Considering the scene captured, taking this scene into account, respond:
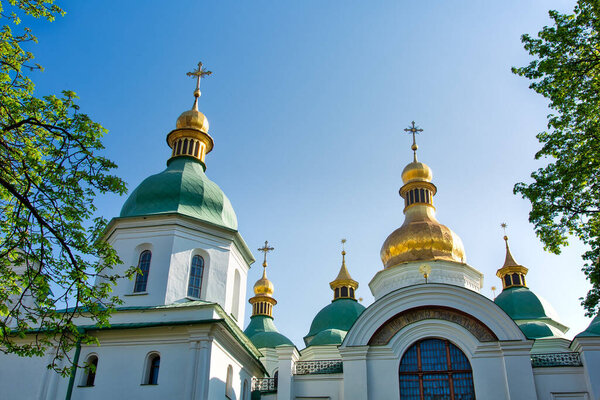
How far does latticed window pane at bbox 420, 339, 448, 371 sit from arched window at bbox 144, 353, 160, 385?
352 inches

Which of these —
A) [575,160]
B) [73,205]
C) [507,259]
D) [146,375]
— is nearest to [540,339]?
[507,259]

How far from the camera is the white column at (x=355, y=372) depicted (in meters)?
18.3

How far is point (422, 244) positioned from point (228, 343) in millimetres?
14626

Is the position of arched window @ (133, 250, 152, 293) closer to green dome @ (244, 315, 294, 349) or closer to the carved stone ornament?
the carved stone ornament

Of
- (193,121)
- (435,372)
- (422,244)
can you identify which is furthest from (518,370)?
(193,121)

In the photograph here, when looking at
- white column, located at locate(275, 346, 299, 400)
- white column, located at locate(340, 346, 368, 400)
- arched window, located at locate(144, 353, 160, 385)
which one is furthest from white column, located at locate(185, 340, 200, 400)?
white column, located at locate(340, 346, 368, 400)

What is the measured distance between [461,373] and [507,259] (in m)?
16.5

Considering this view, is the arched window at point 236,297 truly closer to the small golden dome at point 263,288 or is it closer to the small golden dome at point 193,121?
the small golden dome at point 193,121

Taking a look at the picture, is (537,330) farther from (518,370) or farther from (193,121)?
(193,121)

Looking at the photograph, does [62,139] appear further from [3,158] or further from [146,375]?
[146,375]

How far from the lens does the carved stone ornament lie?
18.9 metres

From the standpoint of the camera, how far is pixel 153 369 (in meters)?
16.5

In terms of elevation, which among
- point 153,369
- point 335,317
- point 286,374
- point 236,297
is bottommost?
point 153,369

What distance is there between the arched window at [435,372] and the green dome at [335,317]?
1232 centimetres
